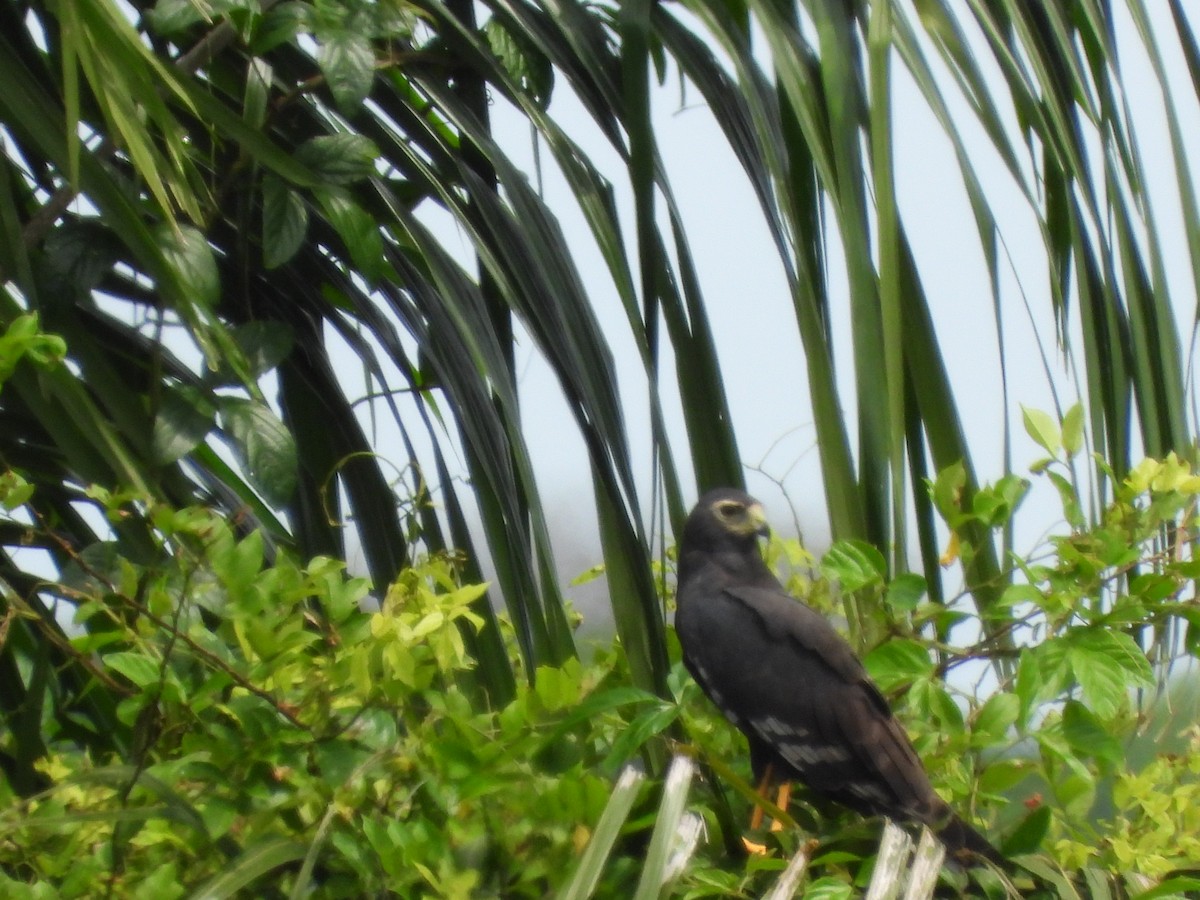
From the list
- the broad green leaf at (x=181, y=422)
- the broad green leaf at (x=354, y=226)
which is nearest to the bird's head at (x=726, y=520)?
the broad green leaf at (x=354, y=226)

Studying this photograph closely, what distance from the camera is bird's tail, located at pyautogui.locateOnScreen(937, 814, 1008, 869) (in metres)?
1.41

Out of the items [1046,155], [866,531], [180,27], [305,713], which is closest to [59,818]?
[305,713]

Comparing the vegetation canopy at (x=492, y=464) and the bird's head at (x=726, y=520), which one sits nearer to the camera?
the vegetation canopy at (x=492, y=464)

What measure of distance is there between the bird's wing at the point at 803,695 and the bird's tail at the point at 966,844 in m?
0.36

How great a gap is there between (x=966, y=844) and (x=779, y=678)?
76 centimetres

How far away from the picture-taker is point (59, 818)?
119cm

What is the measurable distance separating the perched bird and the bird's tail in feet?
0.91

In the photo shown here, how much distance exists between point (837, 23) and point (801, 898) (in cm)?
94

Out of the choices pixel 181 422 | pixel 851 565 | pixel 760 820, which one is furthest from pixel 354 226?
pixel 760 820

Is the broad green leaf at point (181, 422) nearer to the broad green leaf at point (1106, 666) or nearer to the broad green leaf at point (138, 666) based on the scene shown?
the broad green leaf at point (138, 666)

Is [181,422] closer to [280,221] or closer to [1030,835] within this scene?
[280,221]

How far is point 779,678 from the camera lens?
220cm

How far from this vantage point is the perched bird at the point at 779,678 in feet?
6.39

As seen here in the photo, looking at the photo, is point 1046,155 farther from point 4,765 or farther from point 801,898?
point 4,765
